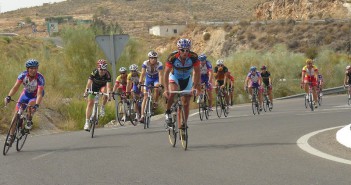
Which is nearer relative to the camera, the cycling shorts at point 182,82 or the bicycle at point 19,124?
the cycling shorts at point 182,82

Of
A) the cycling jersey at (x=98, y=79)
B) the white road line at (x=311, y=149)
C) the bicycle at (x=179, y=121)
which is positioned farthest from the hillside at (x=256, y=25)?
the bicycle at (x=179, y=121)

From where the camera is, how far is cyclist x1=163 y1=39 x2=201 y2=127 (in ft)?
39.8

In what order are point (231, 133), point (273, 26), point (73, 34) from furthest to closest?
point (273, 26) → point (73, 34) → point (231, 133)

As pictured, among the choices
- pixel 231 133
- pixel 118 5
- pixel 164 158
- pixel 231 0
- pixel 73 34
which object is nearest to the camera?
pixel 164 158

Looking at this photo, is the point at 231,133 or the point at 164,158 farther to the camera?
the point at 231,133

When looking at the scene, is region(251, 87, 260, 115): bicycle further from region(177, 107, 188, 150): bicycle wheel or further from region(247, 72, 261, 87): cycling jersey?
region(177, 107, 188, 150): bicycle wheel

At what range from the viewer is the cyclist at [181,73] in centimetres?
1212

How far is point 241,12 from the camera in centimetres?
13362

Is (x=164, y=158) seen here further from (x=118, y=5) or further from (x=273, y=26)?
(x=118, y=5)

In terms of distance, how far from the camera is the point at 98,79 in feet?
54.5

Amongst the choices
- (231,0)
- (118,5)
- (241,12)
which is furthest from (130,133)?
(118,5)

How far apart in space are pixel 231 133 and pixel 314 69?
31.4 ft

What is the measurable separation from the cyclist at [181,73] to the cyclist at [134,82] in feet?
22.4

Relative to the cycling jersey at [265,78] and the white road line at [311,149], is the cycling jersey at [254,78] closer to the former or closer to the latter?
the cycling jersey at [265,78]
